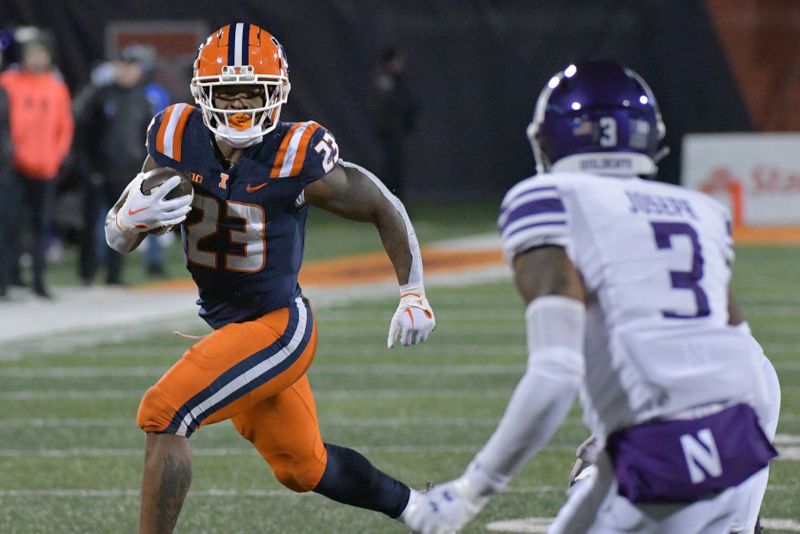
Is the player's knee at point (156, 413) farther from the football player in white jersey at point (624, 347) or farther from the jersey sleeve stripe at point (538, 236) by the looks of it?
the jersey sleeve stripe at point (538, 236)

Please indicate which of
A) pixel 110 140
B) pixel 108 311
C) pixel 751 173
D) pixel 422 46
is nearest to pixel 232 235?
pixel 108 311

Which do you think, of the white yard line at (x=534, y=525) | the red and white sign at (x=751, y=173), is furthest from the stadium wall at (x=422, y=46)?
the white yard line at (x=534, y=525)

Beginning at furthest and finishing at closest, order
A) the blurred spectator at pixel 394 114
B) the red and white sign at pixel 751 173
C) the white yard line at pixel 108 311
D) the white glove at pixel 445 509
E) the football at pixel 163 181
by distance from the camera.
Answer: the blurred spectator at pixel 394 114, the red and white sign at pixel 751 173, the white yard line at pixel 108 311, the football at pixel 163 181, the white glove at pixel 445 509

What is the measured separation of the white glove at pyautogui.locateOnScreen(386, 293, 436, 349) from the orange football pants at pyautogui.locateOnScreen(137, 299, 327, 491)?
9.2 inches

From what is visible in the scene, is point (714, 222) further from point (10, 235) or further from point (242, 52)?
point (10, 235)

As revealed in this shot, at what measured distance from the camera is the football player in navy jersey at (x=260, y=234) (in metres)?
3.84

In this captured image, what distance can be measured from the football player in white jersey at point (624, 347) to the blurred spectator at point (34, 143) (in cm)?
771

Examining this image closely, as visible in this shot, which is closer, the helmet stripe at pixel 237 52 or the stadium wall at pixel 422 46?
the helmet stripe at pixel 237 52

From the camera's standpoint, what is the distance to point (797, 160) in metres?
15.0

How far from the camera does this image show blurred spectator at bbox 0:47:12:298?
9.69 meters

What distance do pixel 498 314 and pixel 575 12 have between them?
8962 mm

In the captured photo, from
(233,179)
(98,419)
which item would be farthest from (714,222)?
(98,419)

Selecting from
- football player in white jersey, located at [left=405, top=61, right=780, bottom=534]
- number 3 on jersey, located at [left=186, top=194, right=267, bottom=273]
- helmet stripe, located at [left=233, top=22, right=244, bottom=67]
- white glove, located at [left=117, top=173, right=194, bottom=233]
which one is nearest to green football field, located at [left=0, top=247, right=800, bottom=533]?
number 3 on jersey, located at [left=186, top=194, right=267, bottom=273]

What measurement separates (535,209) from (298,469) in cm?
148
